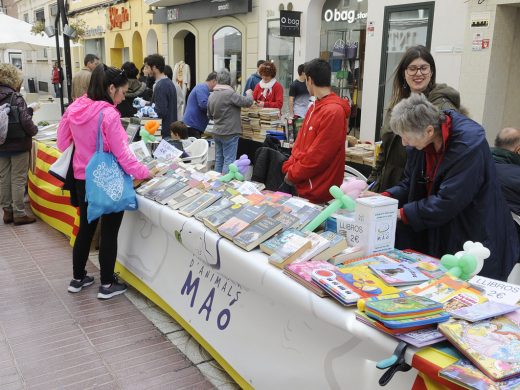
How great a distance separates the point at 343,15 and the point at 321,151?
6.61 metres

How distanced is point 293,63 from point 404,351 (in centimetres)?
901

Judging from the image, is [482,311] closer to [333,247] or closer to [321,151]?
[333,247]

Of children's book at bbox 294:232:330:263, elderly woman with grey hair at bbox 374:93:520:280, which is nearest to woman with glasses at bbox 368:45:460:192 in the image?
elderly woman with grey hair at bbox 374:93:520:280

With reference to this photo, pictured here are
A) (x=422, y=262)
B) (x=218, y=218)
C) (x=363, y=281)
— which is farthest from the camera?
(x=218, y=218)

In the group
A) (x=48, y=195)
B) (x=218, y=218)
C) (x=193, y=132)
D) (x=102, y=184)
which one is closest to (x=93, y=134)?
(x=102, y=184)

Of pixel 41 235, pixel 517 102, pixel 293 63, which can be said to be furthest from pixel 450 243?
pixel 293 63

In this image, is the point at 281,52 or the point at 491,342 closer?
the point at 491,342

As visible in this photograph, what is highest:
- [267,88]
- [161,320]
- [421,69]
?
[421,69]

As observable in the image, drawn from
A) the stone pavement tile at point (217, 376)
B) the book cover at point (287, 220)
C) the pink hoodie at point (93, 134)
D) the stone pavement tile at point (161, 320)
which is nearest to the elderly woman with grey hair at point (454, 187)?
the book cover at point (287, 220)

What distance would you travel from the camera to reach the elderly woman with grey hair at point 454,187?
2.15 meters

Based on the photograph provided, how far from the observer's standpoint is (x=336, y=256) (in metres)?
2.13

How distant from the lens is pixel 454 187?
2.16m

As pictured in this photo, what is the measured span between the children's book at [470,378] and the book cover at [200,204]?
5.79 feet

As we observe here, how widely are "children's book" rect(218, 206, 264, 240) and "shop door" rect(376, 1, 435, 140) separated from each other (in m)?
5.44
